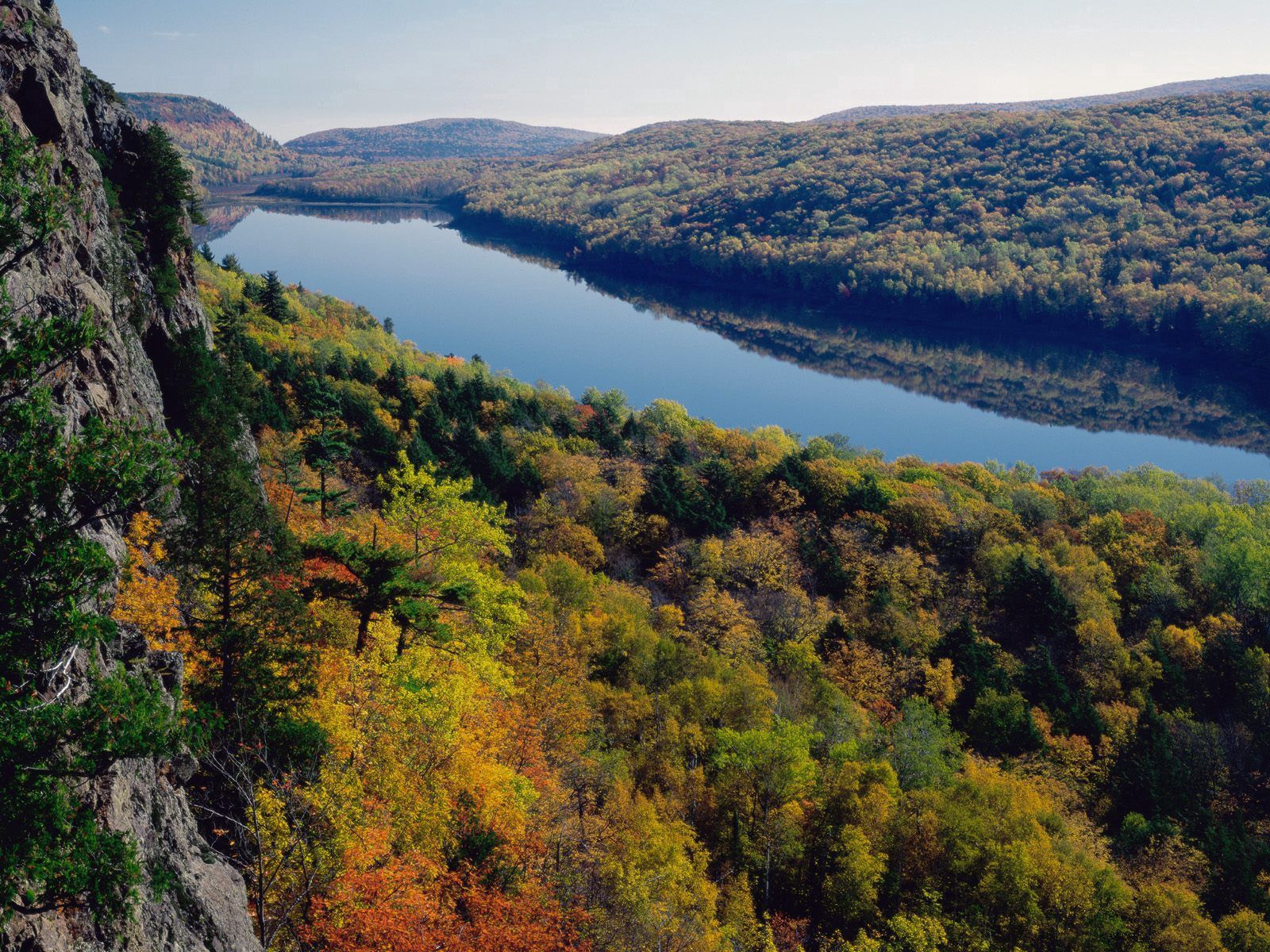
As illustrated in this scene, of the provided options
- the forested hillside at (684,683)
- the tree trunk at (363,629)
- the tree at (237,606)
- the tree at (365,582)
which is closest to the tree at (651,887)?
the forested hillside at (684,683)

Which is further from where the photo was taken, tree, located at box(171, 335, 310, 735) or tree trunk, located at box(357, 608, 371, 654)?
tree trunk, located at box(357, 608, 371, 654)

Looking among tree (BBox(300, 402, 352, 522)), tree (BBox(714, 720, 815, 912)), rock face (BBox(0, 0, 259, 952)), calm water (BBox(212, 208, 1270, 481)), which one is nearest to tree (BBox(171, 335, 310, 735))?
rock face (BBox(0, 0, 259, 952))

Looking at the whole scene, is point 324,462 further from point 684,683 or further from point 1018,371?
point 1018,371

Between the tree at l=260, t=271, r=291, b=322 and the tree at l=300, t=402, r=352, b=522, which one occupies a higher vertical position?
the tree at l=260, t=271, r=291, b=322

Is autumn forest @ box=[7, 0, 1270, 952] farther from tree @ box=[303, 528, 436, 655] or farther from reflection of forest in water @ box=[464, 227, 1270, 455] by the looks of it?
reflection of forest in water @ box=[464, 227, 1270, 455]

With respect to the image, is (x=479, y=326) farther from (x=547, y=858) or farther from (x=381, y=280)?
(x=547, y=858)

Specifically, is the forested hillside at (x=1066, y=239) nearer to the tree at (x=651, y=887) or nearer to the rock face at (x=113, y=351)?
the tree at (x=651, y=887)
